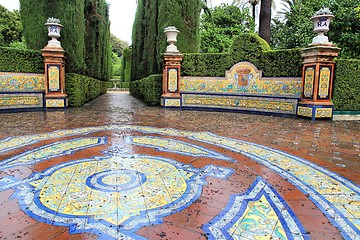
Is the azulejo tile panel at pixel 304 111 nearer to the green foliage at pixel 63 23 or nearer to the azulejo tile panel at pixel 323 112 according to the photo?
the azulejo tile panel at pixel 323 112

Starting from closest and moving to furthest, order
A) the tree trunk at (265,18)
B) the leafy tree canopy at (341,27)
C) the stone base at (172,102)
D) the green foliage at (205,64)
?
the green foliage at (205,64)
the stone base at (172,102)
the leafy tree canopy at (341,27)
the tree trunk at (265,18)

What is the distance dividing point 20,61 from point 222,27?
44.8ft

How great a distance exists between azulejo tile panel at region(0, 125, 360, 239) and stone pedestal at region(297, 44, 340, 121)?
4.42 m

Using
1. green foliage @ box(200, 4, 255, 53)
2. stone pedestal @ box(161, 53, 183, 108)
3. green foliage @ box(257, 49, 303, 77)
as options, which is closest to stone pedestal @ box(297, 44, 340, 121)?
green foliage @ box(257, 49, 303, 77)

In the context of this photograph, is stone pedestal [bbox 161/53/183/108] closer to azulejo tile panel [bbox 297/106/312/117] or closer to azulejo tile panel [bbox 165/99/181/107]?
azulejo tile panel [bbox 165/99/181/107]

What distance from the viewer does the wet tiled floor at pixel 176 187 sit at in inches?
73.4

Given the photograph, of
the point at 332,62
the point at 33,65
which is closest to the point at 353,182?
the point at 332,62

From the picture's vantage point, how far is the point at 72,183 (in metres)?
2.60

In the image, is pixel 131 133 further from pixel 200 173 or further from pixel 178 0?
pixel 178 0

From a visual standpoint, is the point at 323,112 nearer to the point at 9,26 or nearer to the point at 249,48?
the point at 249,48

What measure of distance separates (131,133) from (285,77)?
5.58 metres

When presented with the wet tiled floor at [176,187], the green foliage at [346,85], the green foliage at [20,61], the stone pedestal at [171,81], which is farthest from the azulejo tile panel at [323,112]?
the green foliage at [20,61]

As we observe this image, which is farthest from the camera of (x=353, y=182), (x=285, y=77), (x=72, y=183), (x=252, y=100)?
(x=252, y=100)

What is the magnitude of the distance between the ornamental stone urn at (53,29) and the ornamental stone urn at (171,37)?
363cm
